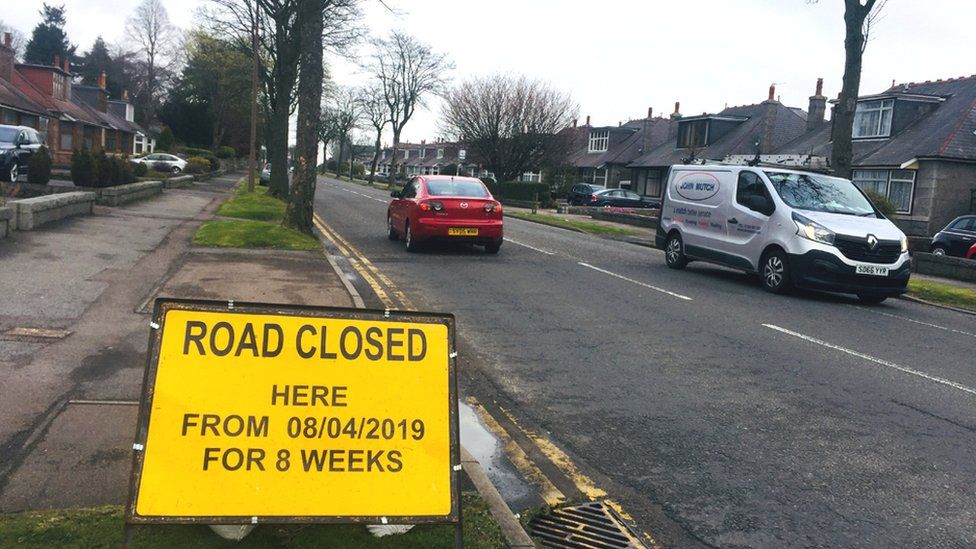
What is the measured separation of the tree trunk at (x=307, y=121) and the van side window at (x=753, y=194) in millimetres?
8677

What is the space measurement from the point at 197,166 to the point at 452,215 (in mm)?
37588

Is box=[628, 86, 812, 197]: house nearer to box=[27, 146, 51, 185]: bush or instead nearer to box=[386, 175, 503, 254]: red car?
box=[386, 175, 503, 254]: red car

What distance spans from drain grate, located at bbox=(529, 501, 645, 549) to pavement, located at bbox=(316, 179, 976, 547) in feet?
0.43

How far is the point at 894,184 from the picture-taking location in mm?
33312

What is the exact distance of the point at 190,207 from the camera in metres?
23.9

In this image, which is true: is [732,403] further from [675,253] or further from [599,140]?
[599,140]

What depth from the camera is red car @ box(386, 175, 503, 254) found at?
51.7ft

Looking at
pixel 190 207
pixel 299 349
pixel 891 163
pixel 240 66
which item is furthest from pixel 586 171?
pixel 299 349

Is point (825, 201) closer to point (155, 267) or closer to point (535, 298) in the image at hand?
point (535, 298)

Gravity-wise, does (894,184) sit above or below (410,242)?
above

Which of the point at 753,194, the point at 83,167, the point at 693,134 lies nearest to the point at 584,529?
the point at 753,194

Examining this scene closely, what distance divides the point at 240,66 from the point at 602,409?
163 ft

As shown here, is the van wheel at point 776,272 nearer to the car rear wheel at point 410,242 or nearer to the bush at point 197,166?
the car rear wheel at point 410,242

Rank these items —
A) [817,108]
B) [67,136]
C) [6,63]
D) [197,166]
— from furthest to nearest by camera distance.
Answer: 1. [67,136]
2. [197,166]
3. [6,63]
4. [817,108]
